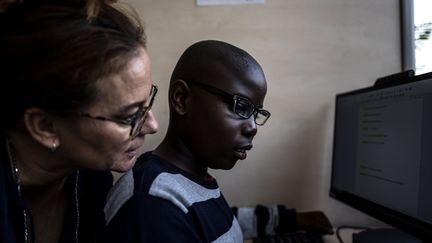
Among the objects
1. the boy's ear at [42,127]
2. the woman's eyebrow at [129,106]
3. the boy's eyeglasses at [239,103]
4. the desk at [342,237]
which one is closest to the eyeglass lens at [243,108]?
the boy's eyeglasses at [239,103]

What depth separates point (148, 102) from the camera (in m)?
0.67

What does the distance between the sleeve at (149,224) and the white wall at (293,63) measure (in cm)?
58

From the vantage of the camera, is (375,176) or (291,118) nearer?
(375,176)

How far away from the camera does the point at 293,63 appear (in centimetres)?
116

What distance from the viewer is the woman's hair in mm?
524

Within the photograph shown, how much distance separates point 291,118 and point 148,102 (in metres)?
0.63

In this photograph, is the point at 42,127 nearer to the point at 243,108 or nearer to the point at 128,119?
the point at 128,119

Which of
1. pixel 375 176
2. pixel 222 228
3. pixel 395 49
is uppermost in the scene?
pixel 395 49

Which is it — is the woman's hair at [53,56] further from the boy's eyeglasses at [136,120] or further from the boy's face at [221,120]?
the boy's face at [221,120]

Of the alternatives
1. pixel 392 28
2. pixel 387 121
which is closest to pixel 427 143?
Answer: pixel 387 121

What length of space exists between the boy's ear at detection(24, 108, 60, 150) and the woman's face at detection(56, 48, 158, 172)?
14mm

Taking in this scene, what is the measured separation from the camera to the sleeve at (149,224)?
58 cm

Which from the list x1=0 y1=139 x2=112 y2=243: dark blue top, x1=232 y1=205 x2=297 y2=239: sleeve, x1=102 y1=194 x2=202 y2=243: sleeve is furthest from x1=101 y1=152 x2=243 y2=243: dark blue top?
x1=232 y1=205 x2=297 y2=239: sleeve

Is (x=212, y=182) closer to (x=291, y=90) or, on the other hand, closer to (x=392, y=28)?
(x=291, y=90)
